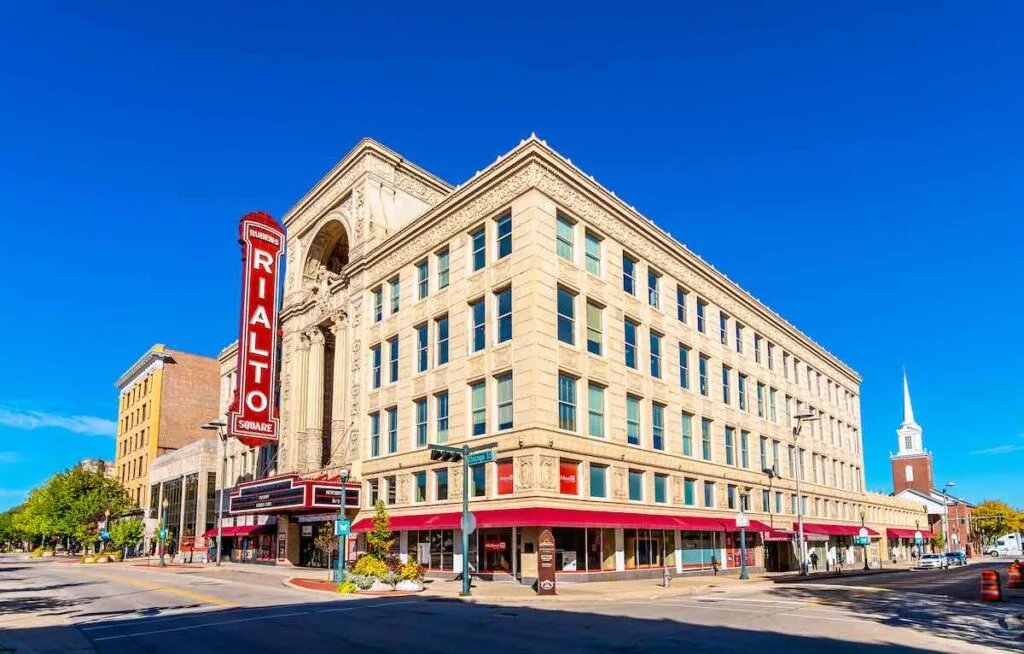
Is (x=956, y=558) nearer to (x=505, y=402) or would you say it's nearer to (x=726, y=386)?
(x=726, y=386)

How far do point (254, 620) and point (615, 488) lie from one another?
66.4ft

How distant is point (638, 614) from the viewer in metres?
22.4

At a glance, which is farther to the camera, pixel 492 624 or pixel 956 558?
pixel 956 558

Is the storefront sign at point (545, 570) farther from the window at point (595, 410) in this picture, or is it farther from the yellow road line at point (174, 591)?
the yellow road line at point (174, 591)

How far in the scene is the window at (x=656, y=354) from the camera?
141ft

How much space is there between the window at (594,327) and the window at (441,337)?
295 inches

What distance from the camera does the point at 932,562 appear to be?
6347 centimetres

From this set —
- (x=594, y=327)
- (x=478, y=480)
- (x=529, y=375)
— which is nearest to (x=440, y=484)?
A: (x=478, y=480)

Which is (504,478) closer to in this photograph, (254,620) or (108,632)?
(254,620)

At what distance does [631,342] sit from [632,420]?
4.24m

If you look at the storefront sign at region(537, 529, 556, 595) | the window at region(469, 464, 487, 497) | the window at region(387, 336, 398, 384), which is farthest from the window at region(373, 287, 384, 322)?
the storefront sign at region(537, 529, 556, 595)

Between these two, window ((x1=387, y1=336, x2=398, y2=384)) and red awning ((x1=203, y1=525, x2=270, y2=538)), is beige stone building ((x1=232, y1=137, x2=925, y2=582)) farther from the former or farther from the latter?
red awning ((x1=203, y1=525, x2=270, y2=538))

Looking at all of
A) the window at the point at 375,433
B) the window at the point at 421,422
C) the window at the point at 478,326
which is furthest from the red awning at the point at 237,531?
the window at the point at 478,326

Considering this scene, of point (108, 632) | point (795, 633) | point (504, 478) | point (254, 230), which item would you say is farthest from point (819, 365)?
point (108, 632)
